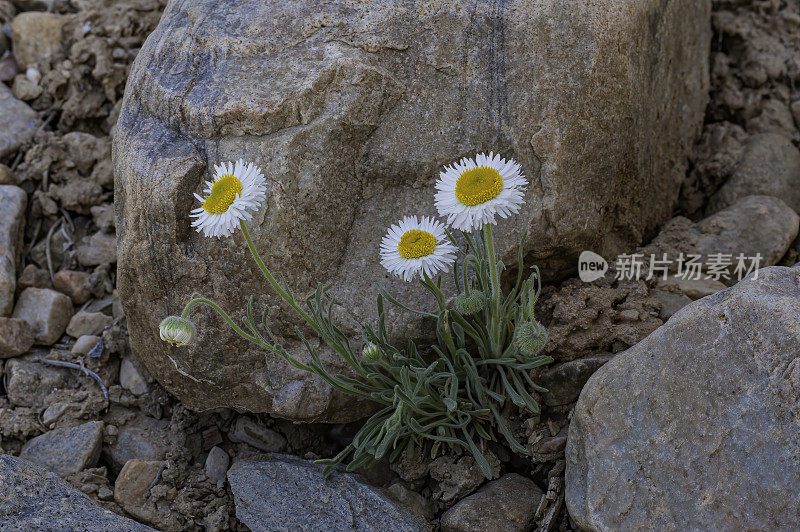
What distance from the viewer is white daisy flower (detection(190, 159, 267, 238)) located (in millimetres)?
2746

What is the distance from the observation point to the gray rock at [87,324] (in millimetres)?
3955

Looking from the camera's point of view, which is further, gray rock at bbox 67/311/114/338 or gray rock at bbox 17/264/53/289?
gray rock at bbox 17/264/53/289

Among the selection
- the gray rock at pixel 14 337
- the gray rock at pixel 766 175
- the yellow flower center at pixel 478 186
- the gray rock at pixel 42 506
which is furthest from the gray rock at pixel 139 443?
the gray rock at pixel 766 175

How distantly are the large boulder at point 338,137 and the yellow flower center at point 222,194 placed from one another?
39 centimetres

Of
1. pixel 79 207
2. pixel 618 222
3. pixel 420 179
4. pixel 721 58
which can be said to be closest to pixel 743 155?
A: pixel 721 58

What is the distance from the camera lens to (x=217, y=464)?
348cm

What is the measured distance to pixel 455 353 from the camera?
3209 millimetres

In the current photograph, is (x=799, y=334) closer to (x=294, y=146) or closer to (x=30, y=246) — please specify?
(x=294, y=146)

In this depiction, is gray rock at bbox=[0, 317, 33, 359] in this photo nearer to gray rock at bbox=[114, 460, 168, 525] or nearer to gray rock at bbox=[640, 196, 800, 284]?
gray rock at bbox=[114, 460, 168, 525]

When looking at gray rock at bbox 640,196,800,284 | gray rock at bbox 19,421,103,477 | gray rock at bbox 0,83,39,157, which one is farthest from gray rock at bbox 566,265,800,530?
gray rock at bbox 0,83,39,157

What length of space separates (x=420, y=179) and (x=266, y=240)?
0.71 meters

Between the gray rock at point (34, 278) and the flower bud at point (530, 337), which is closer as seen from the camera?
the flower bud at point (530, 337)

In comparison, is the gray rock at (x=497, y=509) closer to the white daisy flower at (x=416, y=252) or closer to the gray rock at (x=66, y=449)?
the white daisy flower at (x=416, y=252)

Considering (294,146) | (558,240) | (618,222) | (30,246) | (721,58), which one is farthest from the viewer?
(721,58)
